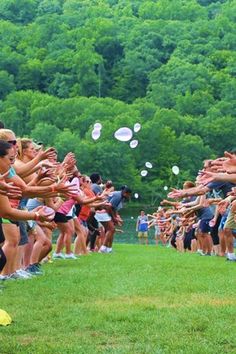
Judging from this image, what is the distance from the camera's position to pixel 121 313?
675 centimetres

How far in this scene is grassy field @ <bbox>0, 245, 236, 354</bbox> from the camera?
5.42 metres

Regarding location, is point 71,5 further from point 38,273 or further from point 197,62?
point 38,273

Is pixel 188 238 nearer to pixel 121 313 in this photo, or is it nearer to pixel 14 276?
pixel 14 276

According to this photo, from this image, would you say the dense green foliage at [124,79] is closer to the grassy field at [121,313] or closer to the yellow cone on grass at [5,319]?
the grassy field at [121,313]

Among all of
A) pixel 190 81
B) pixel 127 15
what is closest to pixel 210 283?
pixel 190 81

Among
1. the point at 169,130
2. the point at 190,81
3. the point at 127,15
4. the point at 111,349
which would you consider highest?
the point at 127,15

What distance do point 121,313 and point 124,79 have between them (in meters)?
105

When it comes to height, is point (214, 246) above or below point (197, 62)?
below

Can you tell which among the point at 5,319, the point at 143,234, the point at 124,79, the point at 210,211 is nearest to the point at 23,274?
the point at 5,319

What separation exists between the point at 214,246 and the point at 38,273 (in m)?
7.19

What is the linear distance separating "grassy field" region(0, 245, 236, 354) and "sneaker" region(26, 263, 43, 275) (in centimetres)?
25

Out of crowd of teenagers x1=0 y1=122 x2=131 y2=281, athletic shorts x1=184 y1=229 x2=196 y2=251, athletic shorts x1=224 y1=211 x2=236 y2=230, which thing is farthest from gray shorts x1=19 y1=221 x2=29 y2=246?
athletic shorts x1=184 y1=229 x2=196 y2=251

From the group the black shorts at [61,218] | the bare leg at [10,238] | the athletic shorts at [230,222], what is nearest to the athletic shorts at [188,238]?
the athletic shorts at [230,222]

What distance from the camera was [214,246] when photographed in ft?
56.9
